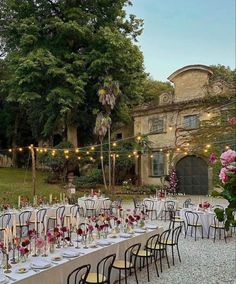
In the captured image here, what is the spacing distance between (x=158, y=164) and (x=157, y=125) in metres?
2.89

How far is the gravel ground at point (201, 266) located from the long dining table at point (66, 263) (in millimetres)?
722

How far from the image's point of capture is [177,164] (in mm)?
22297

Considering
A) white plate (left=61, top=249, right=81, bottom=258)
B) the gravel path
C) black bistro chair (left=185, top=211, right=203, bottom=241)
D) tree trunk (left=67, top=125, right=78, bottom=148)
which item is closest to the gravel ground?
the gravel path

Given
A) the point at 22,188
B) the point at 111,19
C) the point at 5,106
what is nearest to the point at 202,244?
the point at 22,188

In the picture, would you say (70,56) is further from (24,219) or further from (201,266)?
(201,266)

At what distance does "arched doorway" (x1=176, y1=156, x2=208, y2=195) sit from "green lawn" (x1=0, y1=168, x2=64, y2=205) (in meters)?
8.33

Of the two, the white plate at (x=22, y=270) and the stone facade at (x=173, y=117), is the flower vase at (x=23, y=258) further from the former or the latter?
the stone facade at (x=173, y=117)

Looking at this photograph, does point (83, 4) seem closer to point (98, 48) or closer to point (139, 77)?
point (98, 48)

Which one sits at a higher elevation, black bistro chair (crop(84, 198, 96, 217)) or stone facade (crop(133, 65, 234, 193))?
stone facade (crop(133, 65, 234, 193))

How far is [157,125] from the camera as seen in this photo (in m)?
23.1

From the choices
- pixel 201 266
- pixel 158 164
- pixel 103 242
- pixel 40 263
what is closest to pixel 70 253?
pixel 40 263

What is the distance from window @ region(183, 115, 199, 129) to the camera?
20.8 metres

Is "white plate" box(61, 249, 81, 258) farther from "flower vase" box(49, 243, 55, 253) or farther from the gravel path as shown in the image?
the gravel path

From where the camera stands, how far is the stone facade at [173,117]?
2081 cm
